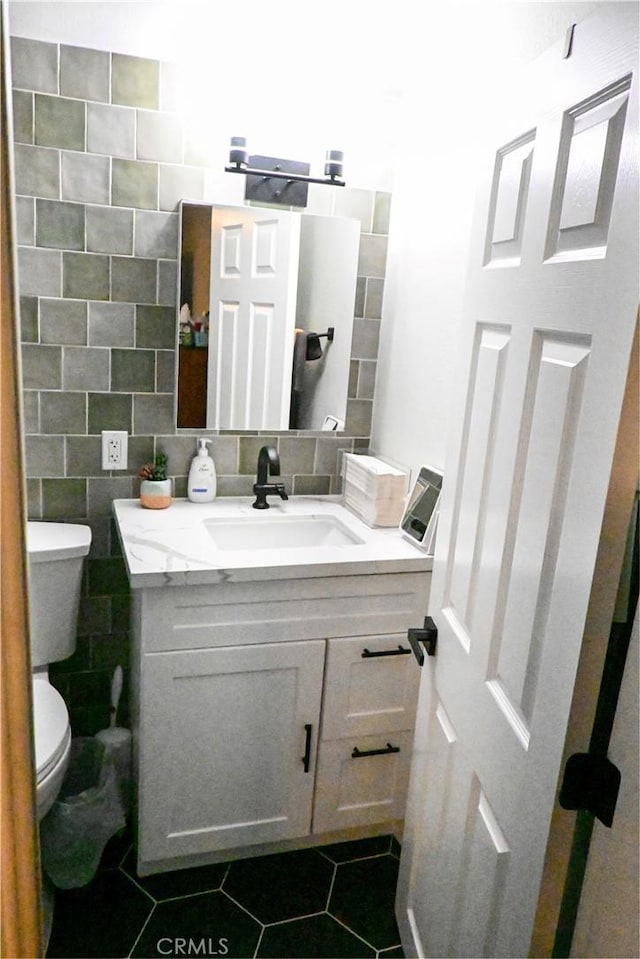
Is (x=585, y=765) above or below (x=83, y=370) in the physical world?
below

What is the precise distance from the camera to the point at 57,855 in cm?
177

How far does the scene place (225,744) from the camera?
1.80 m

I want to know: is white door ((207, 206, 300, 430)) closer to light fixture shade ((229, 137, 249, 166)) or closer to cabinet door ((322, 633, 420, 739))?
light fixture shade ((229, 137, 249, 166))

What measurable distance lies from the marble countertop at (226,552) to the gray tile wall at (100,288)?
0.55ft

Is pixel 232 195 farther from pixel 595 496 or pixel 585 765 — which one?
pixel 585 765

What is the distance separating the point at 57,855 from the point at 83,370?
132 centimetres

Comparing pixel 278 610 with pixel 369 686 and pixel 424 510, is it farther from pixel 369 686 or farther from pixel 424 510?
pixel 424 510

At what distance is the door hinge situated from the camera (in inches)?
33.6

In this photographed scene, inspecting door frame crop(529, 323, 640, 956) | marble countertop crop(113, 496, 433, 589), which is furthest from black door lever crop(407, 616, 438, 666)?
door frame crop(529, 323, 640, 956)

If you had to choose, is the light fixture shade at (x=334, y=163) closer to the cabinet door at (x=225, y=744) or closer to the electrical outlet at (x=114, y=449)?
the electrical outlet at (x=114, y=449)

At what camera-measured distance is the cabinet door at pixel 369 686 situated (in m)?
1.85

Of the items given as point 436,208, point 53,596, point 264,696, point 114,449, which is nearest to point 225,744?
point 264,696

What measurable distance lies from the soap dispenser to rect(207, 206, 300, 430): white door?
0.29 feet

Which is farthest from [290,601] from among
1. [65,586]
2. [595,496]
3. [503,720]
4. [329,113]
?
[329,113]
